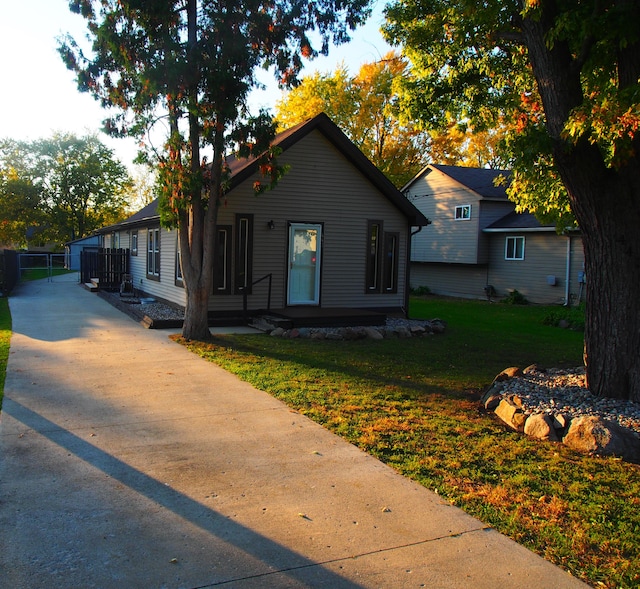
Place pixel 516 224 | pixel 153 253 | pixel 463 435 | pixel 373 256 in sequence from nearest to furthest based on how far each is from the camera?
pixel 463 435 → pixel 373 256 → pixel 153 253 → pixel 516 224

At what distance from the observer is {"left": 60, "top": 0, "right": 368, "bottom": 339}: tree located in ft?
32.8

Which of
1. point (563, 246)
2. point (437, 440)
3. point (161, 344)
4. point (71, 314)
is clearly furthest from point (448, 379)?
point (563, 246)

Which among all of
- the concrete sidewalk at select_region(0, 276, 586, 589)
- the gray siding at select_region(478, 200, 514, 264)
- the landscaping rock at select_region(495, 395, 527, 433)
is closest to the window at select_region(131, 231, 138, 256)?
the gray siding at select_region(478, 200, 514, 264)

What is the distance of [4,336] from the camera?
11367 millimetres

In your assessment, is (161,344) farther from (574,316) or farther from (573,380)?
(574,316)

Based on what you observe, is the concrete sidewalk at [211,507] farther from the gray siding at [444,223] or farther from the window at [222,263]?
the gray siding at [444,223]

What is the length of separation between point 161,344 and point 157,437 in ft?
17.9

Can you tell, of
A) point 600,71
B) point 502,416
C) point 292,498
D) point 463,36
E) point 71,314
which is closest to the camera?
point 292,498

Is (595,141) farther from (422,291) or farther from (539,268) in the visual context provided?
(422,291)

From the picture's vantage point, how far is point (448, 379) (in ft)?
27.7

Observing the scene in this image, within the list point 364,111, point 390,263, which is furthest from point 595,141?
point 364,111

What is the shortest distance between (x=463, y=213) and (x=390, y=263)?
11778 millimetres

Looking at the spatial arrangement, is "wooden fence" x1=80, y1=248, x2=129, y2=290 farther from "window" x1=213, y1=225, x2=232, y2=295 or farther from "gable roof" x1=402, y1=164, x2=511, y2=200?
"gable roof" x1=402, y1=164, x2=511, y2=200

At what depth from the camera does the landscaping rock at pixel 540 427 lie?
586cm
